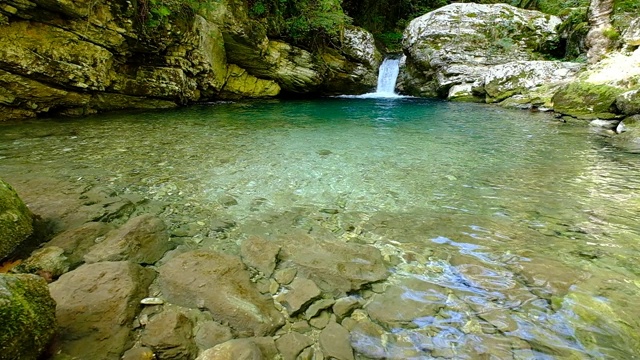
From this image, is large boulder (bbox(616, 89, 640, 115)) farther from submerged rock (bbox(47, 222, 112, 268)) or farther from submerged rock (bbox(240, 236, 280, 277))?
submerged rock (bbox(47, 222, 112, 268))

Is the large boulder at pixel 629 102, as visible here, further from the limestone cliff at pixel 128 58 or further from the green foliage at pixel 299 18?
the limestone cliff at pixel 128 58

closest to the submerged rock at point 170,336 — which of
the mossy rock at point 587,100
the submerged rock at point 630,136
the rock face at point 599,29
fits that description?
the submerged rock at point 630,136

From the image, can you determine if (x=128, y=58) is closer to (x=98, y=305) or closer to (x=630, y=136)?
(x=98, y=305)

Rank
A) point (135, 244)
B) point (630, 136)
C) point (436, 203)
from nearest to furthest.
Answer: point (135, 244) < point (436, 203) < point (630, 136)

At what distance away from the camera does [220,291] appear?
196cm

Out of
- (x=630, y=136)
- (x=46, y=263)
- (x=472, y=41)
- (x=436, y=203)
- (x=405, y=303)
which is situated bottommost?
(x=46, y=263)

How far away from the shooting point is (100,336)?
154cm

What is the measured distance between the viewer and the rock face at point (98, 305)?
148 centimetres

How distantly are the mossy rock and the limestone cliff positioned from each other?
30.2 ft

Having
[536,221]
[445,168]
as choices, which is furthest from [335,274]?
[445,168]

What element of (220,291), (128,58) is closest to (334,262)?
(220,291)

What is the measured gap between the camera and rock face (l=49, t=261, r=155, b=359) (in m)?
1.48

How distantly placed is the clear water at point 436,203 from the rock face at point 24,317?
1131 mm

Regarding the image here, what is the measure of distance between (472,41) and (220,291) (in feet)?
51.1
